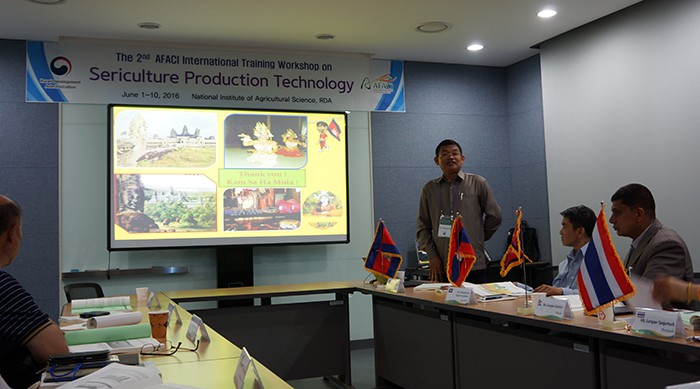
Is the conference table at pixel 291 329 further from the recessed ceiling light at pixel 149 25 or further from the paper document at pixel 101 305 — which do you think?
the recessed ceiling light at pixel 149 25

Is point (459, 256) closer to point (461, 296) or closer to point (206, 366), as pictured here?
point (461, 296)

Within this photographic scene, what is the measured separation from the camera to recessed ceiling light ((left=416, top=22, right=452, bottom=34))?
18.2 ft

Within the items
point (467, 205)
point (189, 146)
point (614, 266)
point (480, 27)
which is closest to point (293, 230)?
point (189, 146)

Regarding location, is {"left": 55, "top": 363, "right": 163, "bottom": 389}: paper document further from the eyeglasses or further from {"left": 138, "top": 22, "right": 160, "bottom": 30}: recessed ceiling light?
{"left": 138, "top": 22, "right": 160, "bottom": 30}: recessed ceiling light

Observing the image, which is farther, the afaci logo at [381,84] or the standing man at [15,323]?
the afaci logo at [381,84]

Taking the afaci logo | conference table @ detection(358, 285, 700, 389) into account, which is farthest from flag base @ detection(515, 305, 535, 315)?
the afaci logo

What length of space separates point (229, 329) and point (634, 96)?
3788 mm

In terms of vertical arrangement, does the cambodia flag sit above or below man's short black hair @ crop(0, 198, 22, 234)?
above

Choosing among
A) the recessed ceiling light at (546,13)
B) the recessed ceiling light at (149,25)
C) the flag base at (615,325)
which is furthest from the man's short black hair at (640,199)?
the recessed ceiling light at (149,25)

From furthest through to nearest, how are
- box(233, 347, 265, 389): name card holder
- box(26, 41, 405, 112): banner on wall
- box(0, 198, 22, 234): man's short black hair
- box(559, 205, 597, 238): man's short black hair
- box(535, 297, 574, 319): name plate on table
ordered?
box(26, 41, 405, 112): banner on wall → box(559, 205, 597, 238): man's short black hair → box(535, 297, 574, 319): name plate on table → box(0, 198, 22, 234): man's short black hair → box(233, 347, 265, 389): name card holder

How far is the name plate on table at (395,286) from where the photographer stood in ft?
13.5

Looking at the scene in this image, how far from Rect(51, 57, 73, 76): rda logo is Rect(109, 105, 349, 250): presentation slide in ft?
1.85

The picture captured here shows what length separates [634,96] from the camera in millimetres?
5309

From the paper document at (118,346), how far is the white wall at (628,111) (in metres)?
4.17
